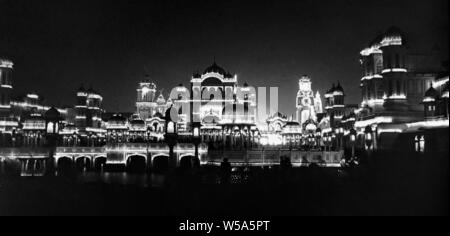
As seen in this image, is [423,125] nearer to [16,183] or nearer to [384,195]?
[384,195]

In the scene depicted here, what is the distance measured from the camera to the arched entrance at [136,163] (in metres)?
37.8

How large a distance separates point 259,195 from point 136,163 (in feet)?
87.7

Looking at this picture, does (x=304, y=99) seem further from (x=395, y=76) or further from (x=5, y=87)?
(x=5, y=87)

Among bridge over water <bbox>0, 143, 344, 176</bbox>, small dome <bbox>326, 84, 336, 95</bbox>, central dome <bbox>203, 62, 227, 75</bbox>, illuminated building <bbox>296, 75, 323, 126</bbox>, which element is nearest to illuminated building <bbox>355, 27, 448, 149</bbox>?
bridge over water <bbox>0, 143, 344, 176</bbox>

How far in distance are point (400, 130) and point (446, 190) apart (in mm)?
23816

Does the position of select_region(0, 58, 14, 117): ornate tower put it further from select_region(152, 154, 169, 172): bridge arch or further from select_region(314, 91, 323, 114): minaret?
select_region(314, 91, 323, 114): minaret

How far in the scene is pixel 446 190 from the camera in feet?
35.6

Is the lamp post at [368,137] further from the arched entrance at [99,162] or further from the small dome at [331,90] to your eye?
the arched entrance at [99,162]

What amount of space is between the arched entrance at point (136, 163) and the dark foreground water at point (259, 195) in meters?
17.8

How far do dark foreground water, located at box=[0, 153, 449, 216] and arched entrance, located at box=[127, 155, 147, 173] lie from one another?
58.4 ft

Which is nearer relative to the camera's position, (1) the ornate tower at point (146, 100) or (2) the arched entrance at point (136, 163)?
(2) the arched entrance at point (136, 163)

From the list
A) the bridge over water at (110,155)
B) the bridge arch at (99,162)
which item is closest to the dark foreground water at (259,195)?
the bridge over water at (110,155)

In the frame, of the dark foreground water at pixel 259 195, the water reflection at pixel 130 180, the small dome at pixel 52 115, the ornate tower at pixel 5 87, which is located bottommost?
the water reflection at pixel 130 180
